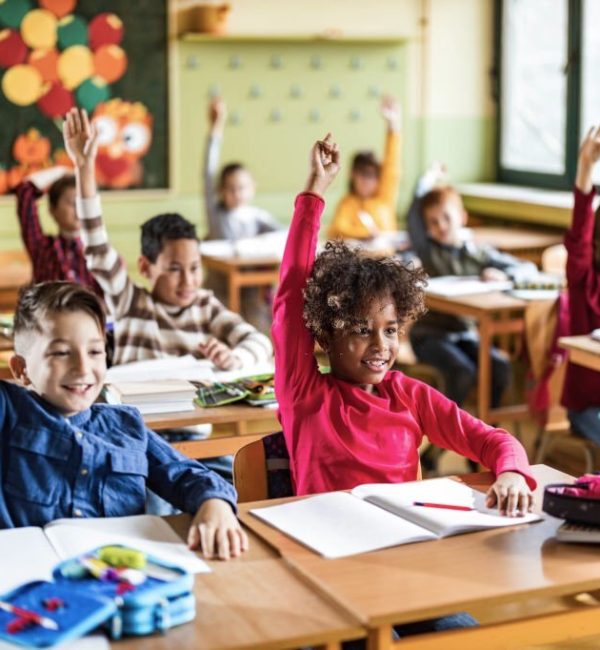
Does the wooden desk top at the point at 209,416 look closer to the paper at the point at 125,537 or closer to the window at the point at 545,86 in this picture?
the paper at the point at 125,537

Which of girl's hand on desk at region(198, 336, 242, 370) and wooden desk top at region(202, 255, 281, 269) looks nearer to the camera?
girl's hand on desk at region(198, 336, 242, 370)

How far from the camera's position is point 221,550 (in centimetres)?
179

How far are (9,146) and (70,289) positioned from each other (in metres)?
4.90

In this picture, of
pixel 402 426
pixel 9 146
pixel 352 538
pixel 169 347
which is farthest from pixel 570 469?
pixel 9 146

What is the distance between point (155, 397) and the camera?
2957 millimetres

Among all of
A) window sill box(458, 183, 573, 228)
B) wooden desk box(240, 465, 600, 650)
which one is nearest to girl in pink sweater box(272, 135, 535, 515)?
wooden desk box(240, 465, 600, 650)

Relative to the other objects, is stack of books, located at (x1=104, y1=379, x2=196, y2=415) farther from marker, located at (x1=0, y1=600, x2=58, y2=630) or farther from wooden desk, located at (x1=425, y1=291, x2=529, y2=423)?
wooden desk, located at (x1=425, y1=291, x2=529, y2=423)

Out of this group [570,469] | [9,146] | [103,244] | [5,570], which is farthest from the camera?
[9,146]

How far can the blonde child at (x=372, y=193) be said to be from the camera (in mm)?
6688

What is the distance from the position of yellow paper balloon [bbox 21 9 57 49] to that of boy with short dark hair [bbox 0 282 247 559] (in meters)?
4.95

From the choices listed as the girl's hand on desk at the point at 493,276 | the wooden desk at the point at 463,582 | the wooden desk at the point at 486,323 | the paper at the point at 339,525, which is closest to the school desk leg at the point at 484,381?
the wooden desk at the point at 486,323

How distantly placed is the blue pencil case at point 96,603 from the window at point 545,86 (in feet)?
18.0

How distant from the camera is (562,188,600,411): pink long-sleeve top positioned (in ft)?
12.8

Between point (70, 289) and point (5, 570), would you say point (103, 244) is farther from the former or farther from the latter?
point (5, 570)
